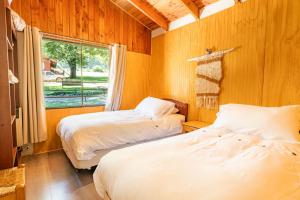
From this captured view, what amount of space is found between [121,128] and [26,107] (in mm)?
1593

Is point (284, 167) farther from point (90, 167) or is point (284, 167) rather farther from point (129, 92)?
point (129, 92)

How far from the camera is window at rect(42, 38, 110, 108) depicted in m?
3.19

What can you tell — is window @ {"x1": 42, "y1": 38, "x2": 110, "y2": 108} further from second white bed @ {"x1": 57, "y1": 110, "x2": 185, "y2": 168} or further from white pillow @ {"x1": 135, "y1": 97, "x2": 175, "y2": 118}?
white pillow @ {"x1": 135, "y1": 97, "x2": 175, "y2": 118}

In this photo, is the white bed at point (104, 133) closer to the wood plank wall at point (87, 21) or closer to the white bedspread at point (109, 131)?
the white bedspread at point (109, 131)

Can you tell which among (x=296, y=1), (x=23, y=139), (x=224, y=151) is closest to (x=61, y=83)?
(x=23, y=139)

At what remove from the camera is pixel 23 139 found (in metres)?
2.76

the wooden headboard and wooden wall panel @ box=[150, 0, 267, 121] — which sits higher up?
wooden wall panel @ box=[150, 0, 267, 121]

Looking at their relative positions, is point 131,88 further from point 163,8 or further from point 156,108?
point 163,8

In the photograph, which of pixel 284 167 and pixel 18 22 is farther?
pixel 18 22

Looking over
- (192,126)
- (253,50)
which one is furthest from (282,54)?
(192,126)

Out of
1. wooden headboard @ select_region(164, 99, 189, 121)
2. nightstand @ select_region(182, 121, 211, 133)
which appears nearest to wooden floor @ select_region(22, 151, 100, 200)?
nightstand @ select_region(182, 121, 211, 133)

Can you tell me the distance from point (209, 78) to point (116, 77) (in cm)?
187

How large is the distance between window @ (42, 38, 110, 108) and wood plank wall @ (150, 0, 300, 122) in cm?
176

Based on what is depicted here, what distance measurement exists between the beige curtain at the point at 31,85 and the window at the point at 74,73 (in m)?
0.32
